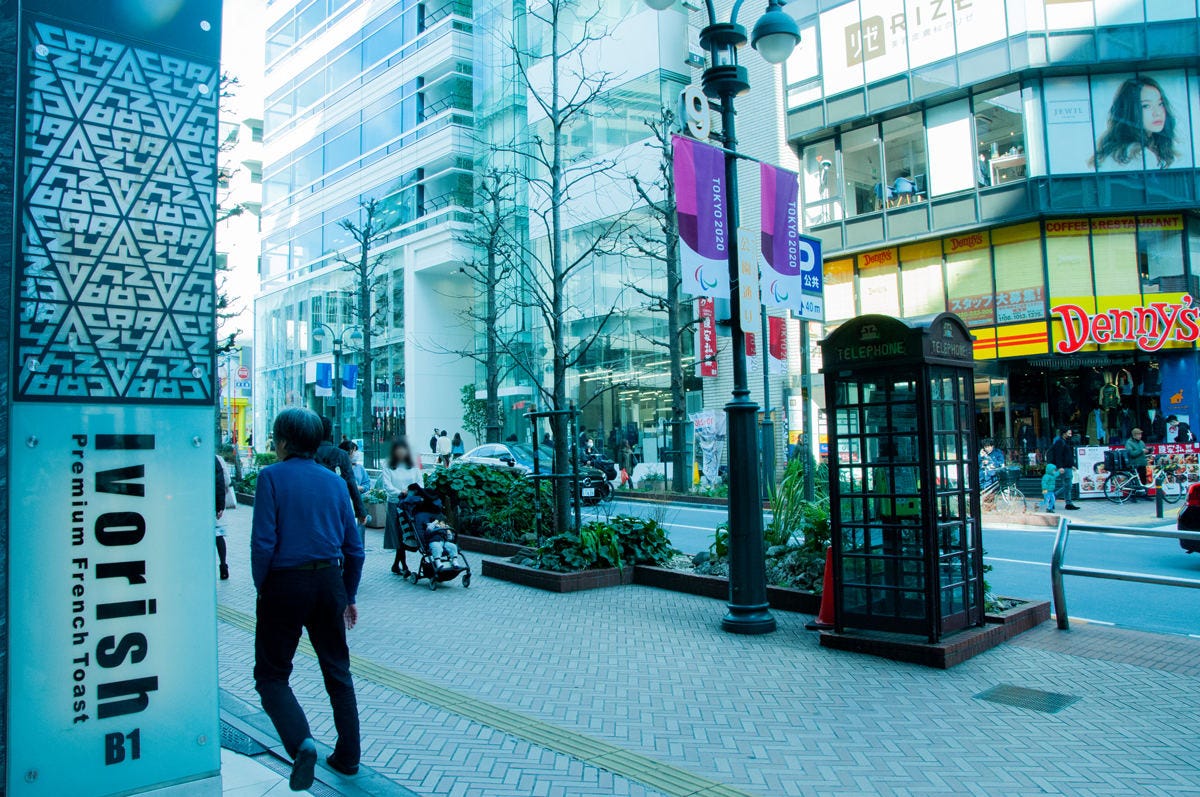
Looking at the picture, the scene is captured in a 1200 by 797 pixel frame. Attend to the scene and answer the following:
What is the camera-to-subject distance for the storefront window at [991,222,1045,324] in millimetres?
23641

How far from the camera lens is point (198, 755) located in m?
3.61

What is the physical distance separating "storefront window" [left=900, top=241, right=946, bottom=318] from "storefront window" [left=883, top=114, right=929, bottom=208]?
4.97 feet

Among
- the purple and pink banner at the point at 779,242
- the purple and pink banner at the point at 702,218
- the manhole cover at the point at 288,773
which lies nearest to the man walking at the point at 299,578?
the manhole cover at the point at 288,773

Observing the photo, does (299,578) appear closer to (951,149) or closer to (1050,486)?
(1050,486)

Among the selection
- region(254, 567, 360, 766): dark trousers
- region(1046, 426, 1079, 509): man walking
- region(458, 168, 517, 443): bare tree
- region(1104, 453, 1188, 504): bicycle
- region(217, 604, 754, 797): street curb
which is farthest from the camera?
region(458, 168, 517, 443): bare tree

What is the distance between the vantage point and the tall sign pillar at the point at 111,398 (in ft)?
10.7

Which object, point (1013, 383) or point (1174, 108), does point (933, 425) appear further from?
point (1174, 108)

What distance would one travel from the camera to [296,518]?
4.35 m

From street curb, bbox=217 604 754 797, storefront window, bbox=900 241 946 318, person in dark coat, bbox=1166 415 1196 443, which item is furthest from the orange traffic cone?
storefront window, bbox=900 241 946 318

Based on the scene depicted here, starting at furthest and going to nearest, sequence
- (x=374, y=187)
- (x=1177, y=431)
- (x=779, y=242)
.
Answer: (x=374, y=187), (x=1177, y=431), (x=779, y=242)

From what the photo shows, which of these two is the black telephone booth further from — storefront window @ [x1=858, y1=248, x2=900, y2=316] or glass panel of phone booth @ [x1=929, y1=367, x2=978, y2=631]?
storefront window @ [x1=858, y1=248, x2=900, y2=316]

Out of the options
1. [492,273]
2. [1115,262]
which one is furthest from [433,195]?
[1115,262]

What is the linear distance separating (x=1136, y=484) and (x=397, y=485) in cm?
1788

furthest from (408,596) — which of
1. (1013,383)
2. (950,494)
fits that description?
(1013,383)
